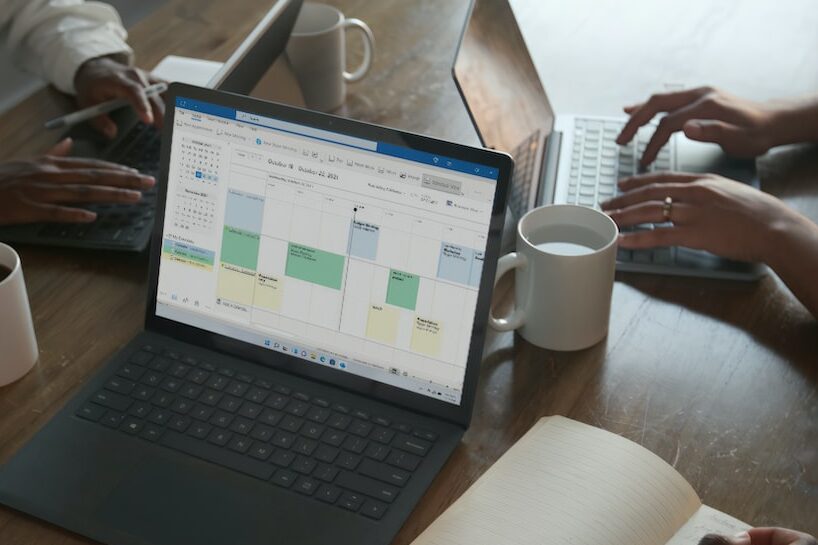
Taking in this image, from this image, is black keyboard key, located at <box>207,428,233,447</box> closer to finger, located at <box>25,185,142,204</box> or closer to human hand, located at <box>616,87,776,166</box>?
finger, located at <box>25,185,142,204</box>

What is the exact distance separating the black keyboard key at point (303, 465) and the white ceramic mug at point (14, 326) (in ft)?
1.16

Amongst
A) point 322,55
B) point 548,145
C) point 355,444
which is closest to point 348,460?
point 355,444

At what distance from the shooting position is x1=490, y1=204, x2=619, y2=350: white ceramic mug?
1.10 meters

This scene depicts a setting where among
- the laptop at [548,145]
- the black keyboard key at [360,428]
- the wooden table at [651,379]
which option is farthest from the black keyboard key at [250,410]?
the laptop at [548,145]

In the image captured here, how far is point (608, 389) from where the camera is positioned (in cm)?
→ 111

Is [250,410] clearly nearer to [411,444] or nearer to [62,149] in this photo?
[411,444]

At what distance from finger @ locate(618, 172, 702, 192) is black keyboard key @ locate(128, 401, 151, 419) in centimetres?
69

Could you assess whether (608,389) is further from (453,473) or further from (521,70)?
(521,70)

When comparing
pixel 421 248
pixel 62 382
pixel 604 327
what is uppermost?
pixel 421 248

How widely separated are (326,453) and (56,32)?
1.02 metres

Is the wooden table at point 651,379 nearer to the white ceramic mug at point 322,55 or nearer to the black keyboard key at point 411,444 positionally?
the black keyboard key at point 411,444

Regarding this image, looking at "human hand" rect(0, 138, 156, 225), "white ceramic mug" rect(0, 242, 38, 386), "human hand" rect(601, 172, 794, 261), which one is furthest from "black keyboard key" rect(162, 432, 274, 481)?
"human hand" rect(601, 172, 794, 261)

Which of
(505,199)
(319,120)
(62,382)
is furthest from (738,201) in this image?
(62,382)

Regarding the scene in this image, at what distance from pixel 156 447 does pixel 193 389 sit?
0.27ft
